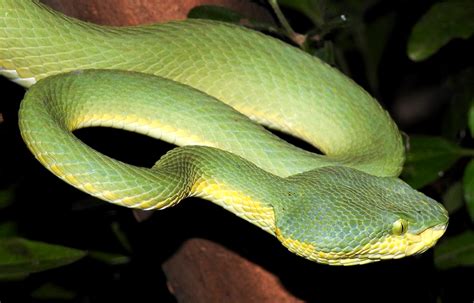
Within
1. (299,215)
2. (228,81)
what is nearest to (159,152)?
(228,81)

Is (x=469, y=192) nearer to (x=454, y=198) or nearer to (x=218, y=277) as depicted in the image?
(x=454, y=198)

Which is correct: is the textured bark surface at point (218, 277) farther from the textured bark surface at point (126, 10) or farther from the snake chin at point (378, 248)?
the textured bark surface at point (126, 10)

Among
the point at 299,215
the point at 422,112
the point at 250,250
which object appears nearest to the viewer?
the point at 299,215

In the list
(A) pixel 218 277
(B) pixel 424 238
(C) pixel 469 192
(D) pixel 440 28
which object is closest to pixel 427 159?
(C) pixel 469 192

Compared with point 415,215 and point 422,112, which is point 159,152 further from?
point 422,112

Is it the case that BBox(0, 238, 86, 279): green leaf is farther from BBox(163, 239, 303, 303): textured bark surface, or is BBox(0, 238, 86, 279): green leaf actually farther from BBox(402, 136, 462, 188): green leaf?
BBox(402, 136, 462, 188): green leaf
